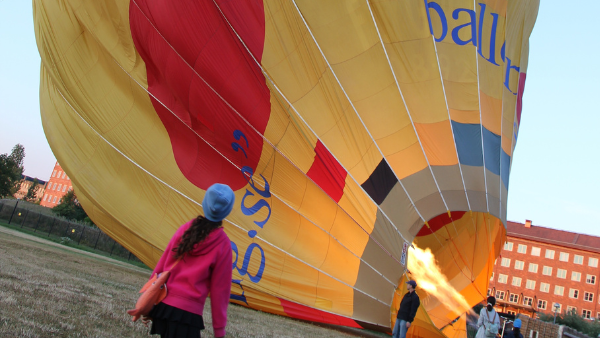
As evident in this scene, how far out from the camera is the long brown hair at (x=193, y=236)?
1869 millimetres

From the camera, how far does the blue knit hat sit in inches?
76.4

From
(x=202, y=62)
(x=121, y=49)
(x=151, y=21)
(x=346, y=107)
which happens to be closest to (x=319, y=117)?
(x=346, y=107)

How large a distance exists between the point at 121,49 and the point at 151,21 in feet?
2.44

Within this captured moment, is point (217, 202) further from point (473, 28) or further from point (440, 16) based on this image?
point (473, 28)

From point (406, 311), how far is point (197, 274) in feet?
13.1

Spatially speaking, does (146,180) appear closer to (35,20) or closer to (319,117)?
(319,117)

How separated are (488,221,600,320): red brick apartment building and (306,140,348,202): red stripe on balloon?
48.9m

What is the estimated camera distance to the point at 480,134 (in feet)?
20.3

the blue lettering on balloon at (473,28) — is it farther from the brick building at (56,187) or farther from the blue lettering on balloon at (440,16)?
the brick building at (56,187)

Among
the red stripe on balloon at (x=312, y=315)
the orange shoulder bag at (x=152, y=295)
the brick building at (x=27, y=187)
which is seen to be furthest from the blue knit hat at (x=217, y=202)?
the brick building at (x=27, y=187)

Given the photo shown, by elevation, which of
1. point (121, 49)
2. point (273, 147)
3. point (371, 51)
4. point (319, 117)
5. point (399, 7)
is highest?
point (399, 7)

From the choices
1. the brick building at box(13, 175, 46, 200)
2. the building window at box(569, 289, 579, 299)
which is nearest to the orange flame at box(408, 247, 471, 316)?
the building window at box(569, 289, 579, 299)

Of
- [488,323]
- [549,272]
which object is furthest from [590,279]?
[488,323]

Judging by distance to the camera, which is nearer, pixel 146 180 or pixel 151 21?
pixel 151 21
